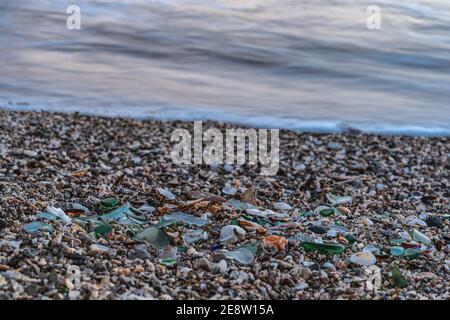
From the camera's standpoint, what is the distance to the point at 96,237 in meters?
2.85

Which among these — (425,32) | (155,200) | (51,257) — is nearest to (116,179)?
(155,200)

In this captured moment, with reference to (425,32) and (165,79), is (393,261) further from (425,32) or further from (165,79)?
(425,32)

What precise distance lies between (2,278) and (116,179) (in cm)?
155

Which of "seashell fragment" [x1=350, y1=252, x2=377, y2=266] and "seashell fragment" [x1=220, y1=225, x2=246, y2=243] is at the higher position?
"seashell fragment" [x1=220, y1=225, x2=246, y2=243]
